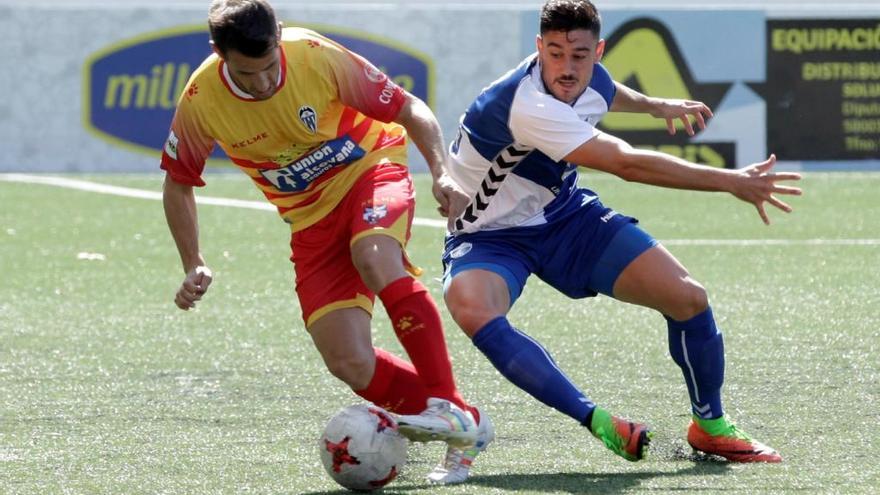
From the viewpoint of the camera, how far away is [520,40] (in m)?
17.0

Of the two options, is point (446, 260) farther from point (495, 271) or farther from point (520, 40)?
point (520, 40)

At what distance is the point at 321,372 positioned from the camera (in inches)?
271

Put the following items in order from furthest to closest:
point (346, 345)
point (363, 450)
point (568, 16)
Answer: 1. point (346, 345)
2. point (568, 16)
3. point (363, 450)

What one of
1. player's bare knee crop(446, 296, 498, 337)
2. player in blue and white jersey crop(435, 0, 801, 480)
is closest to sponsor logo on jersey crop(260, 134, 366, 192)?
player in blue and white jersey crop(435, 0, 801, 480)

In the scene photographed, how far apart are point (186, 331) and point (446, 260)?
9.56 feet

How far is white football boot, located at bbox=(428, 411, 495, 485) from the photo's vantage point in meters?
4.79

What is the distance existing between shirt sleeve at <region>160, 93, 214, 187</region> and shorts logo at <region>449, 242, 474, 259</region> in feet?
2.85

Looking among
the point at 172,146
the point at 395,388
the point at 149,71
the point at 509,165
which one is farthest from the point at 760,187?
the point at 149,71

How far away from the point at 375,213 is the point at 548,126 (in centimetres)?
62

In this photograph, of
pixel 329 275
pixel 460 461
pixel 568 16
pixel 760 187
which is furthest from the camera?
pixel 329 275

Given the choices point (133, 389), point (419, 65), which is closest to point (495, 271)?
point (133, 389)

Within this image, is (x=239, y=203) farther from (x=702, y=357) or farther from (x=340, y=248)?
(x=702, y=357)

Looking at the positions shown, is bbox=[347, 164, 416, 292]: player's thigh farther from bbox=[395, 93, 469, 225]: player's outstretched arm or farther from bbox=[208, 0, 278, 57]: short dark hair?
bbox=[208, 0, 278, 57]: short dark hair

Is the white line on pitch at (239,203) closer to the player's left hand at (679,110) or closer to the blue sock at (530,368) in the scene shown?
the player's left hand at (679,110)
